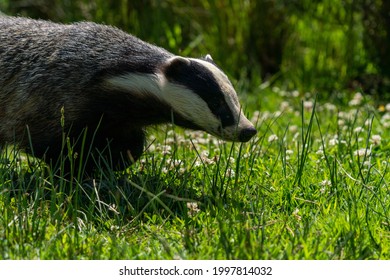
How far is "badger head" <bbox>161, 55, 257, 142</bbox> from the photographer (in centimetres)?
475

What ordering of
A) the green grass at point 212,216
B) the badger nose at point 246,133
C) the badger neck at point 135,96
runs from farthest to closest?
the badger neck at point 135,96, the badger nose at point 246,133, the green grass at point 212,216

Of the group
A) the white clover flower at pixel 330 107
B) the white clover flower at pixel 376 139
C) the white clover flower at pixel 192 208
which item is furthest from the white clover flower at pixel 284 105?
the white clover flower at pixel 192 208

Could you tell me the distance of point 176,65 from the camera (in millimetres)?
4820

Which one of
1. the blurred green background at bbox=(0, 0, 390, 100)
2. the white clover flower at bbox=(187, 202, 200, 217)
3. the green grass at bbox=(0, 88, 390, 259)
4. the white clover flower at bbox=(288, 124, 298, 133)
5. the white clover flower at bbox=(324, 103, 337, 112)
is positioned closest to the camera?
the green grass at bbox=(0, 88, 390, 259)

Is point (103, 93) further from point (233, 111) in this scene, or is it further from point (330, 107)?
point (330, 107)

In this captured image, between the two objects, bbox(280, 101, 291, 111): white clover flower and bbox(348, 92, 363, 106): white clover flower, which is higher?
bbox(348, 92, 363, 106): white clover flower

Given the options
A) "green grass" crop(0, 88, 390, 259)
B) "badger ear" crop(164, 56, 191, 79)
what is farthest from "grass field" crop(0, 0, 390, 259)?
"badger ear" crop(164, 56, 191, 79)

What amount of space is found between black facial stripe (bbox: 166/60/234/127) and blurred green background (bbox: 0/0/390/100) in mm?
3443

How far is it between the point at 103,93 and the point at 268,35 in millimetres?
4050

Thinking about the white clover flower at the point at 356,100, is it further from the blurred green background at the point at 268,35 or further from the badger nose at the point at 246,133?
the badger nose at the point at 246,133

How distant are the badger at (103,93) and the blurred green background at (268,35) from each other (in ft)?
10.4

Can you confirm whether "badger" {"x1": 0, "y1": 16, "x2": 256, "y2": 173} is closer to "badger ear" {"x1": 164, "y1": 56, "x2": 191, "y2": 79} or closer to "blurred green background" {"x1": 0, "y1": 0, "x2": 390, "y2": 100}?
"badger ear" {"x1": 164, "y1": 56, "x2": 191, "y2": 79}

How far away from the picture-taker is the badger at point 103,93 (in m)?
4.82

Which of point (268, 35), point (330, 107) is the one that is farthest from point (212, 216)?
point (268, 35)
